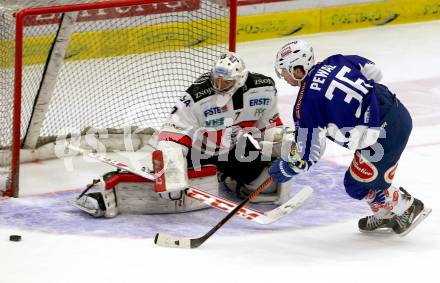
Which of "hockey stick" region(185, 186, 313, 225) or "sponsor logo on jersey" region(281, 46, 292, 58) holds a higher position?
"sponsor logo on jersey" region(281, 46, 292, 58)

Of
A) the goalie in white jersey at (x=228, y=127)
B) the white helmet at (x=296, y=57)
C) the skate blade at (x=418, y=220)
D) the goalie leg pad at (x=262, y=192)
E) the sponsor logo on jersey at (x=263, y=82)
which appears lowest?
the goalie leg pad at (x=262, y=192)

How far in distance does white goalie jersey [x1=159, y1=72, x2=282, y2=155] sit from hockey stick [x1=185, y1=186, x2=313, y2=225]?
9.2 inches

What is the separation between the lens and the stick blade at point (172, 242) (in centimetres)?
539

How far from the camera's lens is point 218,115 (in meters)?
A: 5.96

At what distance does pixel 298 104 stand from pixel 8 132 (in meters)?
1.71

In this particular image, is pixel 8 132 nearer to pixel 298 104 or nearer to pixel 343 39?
pixel 298 104

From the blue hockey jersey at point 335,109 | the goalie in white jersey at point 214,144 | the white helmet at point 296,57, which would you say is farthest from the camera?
the goalie in white jersey at point 214,144

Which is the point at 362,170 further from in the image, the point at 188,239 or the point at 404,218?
the point at 188,239

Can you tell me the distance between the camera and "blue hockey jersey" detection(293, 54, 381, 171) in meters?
5.21

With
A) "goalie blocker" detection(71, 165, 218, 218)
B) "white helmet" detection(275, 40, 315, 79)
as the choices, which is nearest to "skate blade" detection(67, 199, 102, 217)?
"goalie blocker" detection(71, 165, 218, 218)

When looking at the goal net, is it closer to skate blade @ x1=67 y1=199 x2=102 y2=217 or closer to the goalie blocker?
skate blade @ x1=67 y1=199 x2=102 y2=217

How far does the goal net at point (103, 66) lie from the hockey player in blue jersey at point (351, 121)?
1.31 m

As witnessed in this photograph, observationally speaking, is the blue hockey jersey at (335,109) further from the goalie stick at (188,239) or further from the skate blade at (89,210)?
the skate blade at (89,210)

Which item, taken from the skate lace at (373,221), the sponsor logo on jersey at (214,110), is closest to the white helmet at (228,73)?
the sponsor logo on jersey at (214,110)
